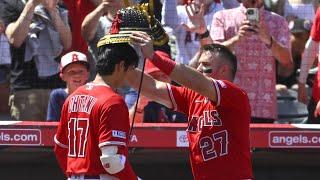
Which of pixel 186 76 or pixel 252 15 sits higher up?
pixel 186 76

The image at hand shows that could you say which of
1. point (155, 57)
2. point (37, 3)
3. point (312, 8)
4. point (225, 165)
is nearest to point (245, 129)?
point (225, 165)

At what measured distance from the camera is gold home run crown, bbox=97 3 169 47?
184 inches

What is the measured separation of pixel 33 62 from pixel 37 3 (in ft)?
2.05

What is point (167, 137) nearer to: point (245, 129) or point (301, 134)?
point (301, 134)

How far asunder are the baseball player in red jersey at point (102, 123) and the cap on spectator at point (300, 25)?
406cm

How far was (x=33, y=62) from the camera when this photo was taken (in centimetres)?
802

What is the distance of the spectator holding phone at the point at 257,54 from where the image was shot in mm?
7605

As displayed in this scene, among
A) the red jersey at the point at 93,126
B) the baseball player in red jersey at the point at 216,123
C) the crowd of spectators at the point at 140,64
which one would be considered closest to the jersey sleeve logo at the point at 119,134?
the red jersey at the point at 93,126

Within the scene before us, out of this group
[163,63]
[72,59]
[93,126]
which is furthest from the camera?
[72,59]

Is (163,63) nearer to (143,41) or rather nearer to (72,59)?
(143,41)

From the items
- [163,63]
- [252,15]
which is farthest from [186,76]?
[252,15]

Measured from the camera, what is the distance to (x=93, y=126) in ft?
15.4

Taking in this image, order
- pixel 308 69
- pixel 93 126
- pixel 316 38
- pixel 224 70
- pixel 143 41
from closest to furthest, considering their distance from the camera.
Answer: pixel 143 41 → pixel 93 126 → pixel 224 70 → pixel 316 38 → pixel 308 69

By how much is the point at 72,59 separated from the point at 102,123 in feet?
9.56
